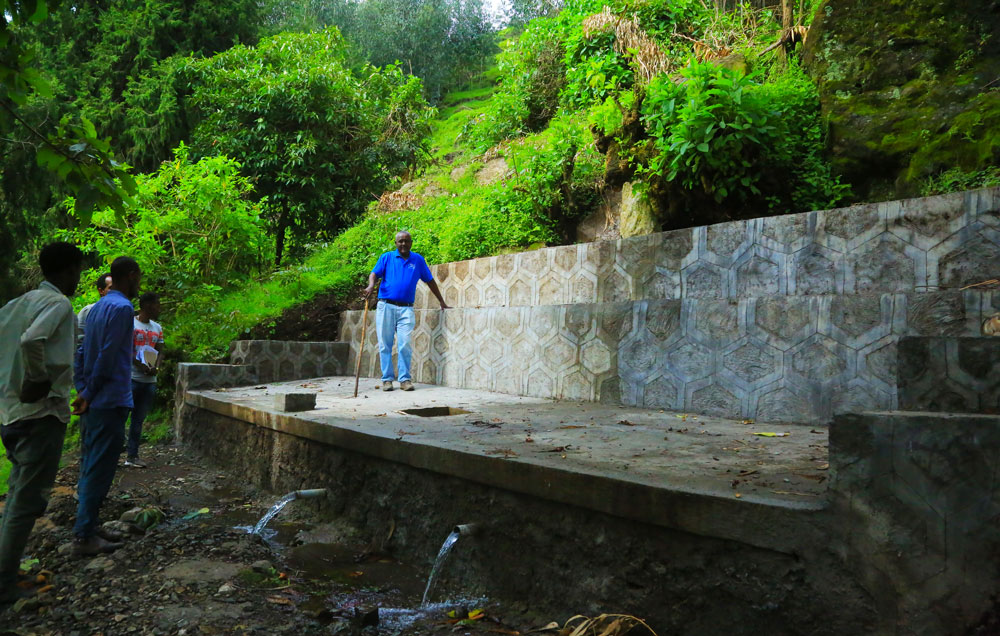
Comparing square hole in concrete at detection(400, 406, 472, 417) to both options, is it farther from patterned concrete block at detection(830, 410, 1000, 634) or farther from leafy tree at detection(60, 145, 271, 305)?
A: leafy tree at detection(60, 145, 271, 305)

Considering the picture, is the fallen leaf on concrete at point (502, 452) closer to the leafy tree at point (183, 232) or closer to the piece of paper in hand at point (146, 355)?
the piece of paper in hand at point (146, 355)

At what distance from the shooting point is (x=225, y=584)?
3.59 metres

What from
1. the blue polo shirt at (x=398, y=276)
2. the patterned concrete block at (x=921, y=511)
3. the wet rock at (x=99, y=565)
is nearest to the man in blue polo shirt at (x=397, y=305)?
the blue polo shirt at (x=398, y=276)

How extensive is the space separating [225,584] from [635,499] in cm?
235

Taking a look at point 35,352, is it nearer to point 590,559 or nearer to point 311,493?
point 311,493

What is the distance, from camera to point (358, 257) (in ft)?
41.0

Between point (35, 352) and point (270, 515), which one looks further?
point (270, 515)

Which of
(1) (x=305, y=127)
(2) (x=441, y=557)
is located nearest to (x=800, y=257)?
(2) (x=441, y=557)

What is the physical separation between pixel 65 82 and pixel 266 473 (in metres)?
15.7

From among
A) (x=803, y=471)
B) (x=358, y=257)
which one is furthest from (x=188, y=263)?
(x=803, y=471)

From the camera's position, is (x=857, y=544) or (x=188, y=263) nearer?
(x=857, y=544)

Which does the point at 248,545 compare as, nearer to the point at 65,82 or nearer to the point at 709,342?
the point at 709,342

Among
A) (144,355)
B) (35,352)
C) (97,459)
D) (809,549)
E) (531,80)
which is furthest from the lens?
(531,80)

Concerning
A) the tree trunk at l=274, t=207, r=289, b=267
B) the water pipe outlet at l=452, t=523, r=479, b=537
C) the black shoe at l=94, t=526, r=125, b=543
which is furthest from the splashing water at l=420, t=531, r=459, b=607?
the tree trunk at l=274, t=207, r=289, b=267
